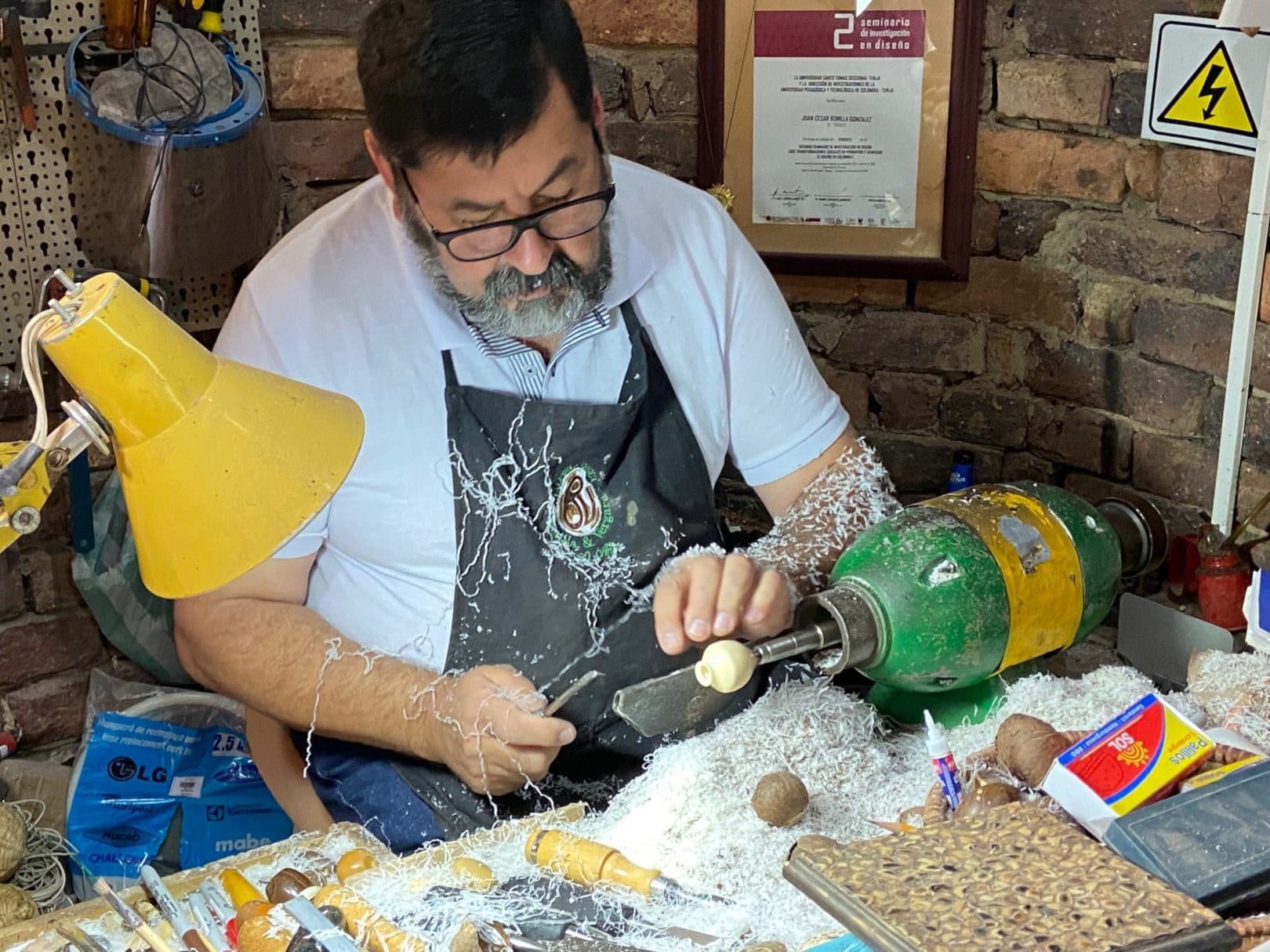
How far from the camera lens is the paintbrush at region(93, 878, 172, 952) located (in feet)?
2.91

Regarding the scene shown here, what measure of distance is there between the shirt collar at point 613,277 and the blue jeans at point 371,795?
424 mm

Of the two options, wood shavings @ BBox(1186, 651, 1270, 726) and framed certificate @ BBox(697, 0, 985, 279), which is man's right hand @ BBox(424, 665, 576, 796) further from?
framed certificate @ BBox(697, 0, 985, 279)

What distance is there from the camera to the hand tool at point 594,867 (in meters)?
0.95

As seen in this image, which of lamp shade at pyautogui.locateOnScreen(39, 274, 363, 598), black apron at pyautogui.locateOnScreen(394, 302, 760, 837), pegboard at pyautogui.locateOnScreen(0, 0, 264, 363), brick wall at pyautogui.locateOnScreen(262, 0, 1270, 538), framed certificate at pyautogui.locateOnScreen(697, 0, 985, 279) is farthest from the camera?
framed certificate at pyautogui.locateOnScreen(697, 0, 985, 279)

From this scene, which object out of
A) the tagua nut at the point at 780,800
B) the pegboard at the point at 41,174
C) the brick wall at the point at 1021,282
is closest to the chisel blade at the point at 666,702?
the tagua nut at the point at 780,800

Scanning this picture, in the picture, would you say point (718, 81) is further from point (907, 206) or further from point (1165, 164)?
point (1165, 164)

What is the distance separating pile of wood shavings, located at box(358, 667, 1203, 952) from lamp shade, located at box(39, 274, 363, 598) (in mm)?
330

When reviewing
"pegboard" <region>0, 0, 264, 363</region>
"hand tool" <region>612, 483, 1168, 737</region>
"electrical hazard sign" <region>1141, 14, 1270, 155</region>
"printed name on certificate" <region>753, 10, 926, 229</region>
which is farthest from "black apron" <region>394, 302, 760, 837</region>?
"electrical hazard sign" <region>1141, 14, 1270, 155</region>

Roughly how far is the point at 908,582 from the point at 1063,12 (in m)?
0.85

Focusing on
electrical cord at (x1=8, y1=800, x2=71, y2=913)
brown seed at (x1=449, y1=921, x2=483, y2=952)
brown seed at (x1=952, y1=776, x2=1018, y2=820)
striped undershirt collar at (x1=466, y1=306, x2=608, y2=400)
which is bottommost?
electrical cord at (x1=8, y1=800, x2=71, y2=913)

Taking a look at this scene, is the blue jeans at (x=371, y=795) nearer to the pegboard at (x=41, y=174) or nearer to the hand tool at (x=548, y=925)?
the hand tool at (x=548, y=925)

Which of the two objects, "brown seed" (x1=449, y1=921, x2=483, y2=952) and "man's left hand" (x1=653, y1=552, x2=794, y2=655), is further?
"man's left hand" (x1=653, y1=552, x2=794, y2=655)

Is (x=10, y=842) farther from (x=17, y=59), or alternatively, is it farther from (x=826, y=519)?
(x=826, y=519)

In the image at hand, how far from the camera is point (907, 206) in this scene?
180 centimetres
